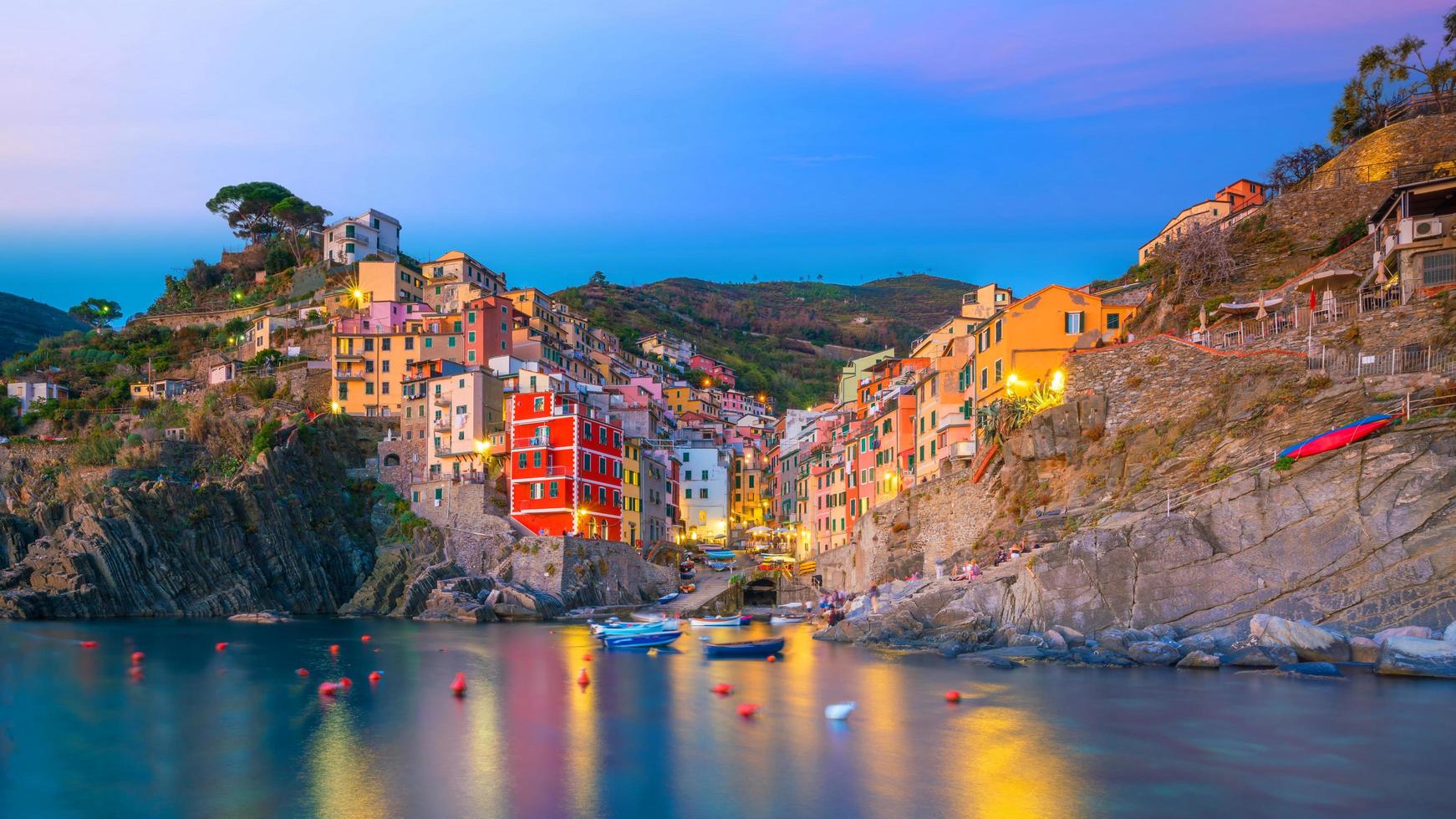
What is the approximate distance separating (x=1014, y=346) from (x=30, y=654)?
4299cm

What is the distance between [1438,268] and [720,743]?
30083 mm

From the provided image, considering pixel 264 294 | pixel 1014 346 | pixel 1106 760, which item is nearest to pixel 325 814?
pixel 1106 760

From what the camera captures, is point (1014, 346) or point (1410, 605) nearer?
point (1410, 605)

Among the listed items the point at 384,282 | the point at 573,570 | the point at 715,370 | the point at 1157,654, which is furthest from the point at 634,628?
the point at 715,370

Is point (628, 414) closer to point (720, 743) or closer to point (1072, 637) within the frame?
point (1072, 637)

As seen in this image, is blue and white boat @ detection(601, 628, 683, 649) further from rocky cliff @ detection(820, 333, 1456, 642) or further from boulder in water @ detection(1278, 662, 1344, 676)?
boulder in water @ detection(1278, 662, 1344, 676)

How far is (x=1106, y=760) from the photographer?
21.8m

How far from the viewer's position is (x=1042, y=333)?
4541 cm

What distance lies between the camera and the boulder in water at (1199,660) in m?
29.2

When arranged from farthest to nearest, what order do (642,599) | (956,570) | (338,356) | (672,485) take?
(672,485)
(338,356)
(642,599)
(956,570)

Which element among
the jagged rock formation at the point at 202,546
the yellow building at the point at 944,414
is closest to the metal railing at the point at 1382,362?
the yellow building at the point at 944,414

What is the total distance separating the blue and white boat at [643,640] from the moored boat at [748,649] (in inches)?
125

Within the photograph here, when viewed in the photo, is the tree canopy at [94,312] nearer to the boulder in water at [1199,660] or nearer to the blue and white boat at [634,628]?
the blue and white boat at [634,628]

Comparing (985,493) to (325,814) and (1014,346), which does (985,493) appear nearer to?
(1014,346)
